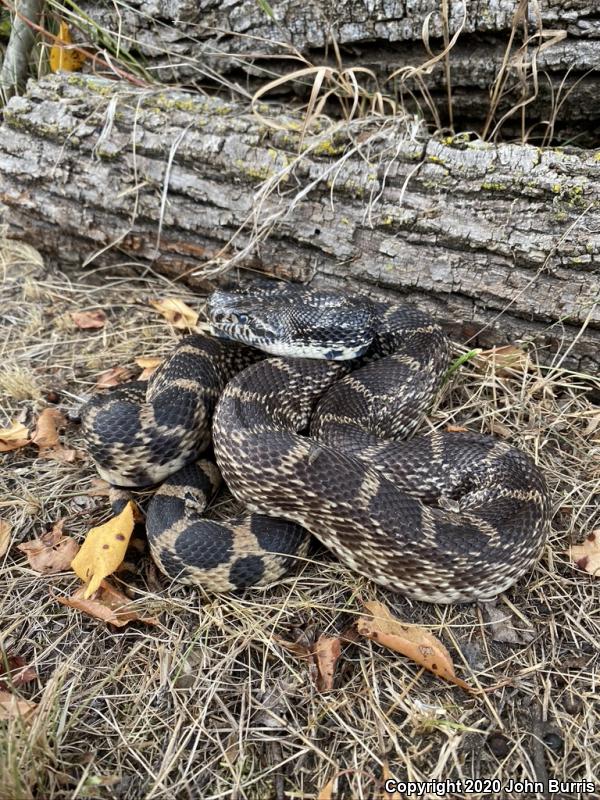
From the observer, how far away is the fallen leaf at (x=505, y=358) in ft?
16.4

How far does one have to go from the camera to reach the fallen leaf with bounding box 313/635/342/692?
3.31 metres

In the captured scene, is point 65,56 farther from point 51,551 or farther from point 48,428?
point 51,551

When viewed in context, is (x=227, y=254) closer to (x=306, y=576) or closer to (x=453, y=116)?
(x=453, y=116)

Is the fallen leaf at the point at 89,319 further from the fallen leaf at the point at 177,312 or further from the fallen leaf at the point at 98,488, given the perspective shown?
the fallen leaf at the point at 98,488

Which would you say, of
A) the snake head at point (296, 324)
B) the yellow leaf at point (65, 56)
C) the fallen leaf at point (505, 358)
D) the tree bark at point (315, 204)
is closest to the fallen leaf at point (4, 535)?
the snake head at point (296, 324)

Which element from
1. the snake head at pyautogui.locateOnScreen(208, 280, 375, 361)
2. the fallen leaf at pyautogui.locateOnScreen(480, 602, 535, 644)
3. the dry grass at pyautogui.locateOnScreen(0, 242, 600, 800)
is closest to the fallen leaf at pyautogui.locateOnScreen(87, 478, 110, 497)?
the dry grass at pyautogui.locateOnScreen(0, 242, 600, 800)

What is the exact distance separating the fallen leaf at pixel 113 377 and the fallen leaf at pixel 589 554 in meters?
3.65

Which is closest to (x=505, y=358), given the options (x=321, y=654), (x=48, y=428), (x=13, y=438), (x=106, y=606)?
(x=321, y=654)

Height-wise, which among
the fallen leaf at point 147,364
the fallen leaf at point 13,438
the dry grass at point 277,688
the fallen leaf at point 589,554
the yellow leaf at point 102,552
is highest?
the fallen leaf at point 147,364

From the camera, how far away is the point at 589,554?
3.90m

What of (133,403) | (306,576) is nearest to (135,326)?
(133,403)

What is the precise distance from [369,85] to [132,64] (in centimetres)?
241

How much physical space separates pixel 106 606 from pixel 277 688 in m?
1.09

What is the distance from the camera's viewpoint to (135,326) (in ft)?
19.0
